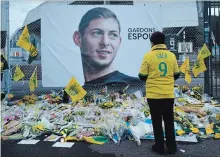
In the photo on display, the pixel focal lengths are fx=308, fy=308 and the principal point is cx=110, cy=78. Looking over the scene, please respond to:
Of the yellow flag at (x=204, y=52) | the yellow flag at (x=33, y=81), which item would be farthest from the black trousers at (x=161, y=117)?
the yellow flag at (x=33, y=81)

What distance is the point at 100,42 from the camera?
861 centimetres

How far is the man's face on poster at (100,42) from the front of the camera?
8.61 meters

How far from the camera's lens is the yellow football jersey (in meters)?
4.59

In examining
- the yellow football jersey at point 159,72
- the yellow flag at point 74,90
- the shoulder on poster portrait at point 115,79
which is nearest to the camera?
the yellow football jersey at point 159,72

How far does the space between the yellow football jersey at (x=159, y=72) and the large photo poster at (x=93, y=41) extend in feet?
13.3

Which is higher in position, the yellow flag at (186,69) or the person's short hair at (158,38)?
the person's short hair at (158,38)

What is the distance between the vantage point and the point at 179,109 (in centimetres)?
694

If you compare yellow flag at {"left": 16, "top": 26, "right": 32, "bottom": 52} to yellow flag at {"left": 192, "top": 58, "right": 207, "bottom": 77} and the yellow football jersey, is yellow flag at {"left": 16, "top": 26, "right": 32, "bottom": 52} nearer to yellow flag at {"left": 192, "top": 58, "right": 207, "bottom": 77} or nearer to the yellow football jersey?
the yellow football jersey

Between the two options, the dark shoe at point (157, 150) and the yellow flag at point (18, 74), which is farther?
the yellow flag at point (18, 74)

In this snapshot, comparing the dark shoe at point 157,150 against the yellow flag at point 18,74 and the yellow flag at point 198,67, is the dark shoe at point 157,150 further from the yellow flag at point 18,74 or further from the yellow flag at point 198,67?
the yellow flag at point 18,74

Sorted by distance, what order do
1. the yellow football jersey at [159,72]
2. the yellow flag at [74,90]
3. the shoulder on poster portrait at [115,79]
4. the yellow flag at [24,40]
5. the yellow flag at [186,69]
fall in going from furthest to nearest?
1. the shoulder on poster portrait at [115,79]
2. the yellow flag at [186,69]
3. the yellow flag at [24,40]
4. the yellow flag at [74,90]
5. the yellow football jersey at [159,72]

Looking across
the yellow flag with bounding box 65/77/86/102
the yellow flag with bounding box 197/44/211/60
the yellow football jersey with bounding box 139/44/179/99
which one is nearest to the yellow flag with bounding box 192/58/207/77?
the yellow flag with bounding box 197/44/211/60

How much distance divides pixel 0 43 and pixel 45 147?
14.2 ft

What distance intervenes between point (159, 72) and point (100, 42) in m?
4.23
